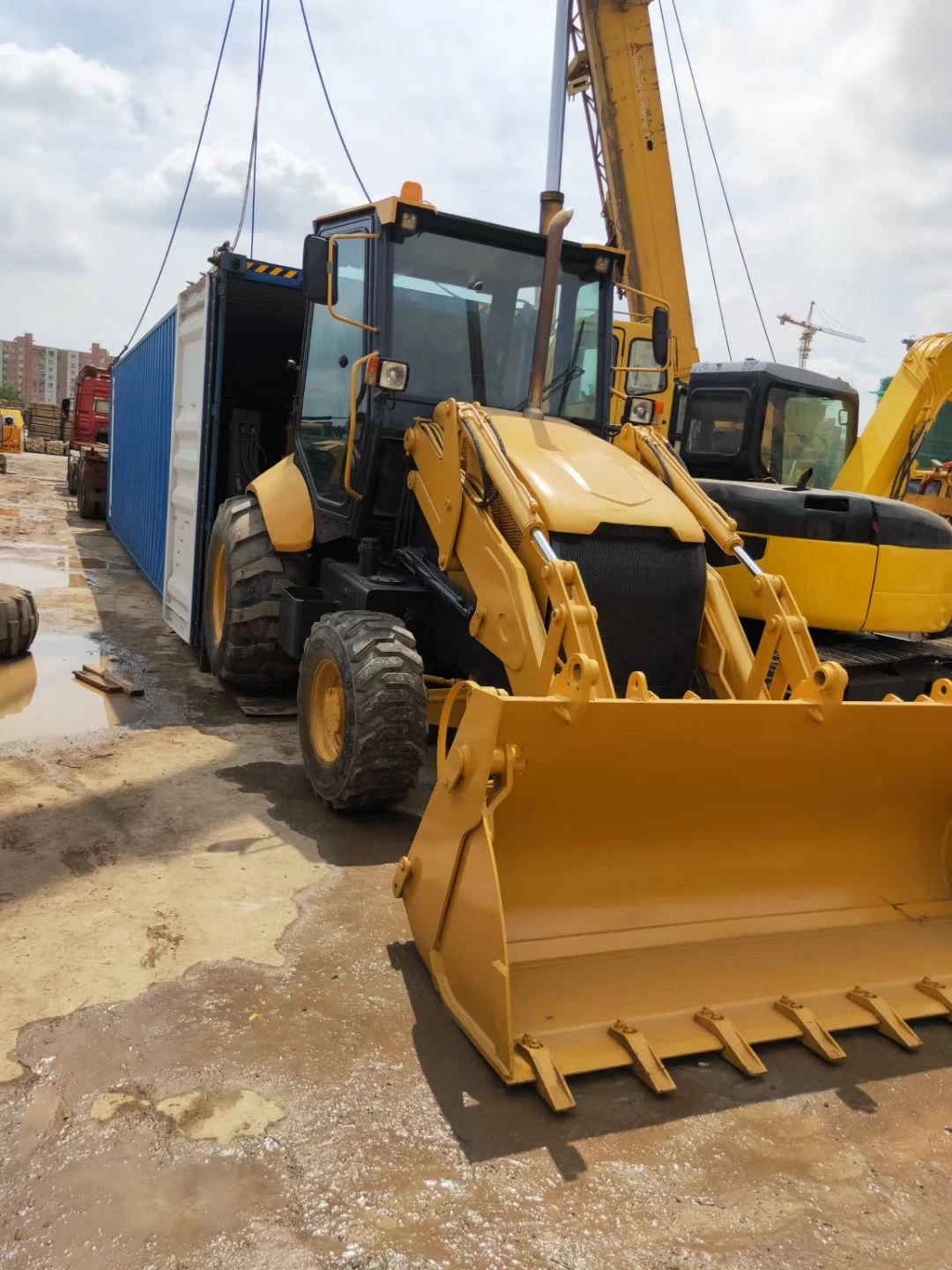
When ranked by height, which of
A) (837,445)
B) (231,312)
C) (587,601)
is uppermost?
(231,312)

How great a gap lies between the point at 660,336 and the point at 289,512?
2.41 metres

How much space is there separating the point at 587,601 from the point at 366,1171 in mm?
2056

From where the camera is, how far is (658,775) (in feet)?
10.5

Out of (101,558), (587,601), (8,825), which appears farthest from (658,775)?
(101,558)

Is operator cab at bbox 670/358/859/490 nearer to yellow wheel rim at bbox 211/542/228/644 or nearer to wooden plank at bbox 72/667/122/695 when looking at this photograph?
yellow wheel rim at bbox 211/542/228/644

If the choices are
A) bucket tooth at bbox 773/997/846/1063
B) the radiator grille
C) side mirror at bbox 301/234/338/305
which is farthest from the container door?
bucket tooth at bbox 773/997/846/1063

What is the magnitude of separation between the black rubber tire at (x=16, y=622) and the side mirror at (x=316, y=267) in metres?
3.56

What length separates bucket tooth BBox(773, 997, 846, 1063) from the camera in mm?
2900

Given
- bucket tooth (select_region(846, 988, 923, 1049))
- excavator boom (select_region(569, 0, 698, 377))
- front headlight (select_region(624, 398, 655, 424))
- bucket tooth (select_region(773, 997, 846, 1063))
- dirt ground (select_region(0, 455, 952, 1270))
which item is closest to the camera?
dirt ground (select_region(0, 455, 952, 1270))

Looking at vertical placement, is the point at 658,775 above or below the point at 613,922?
above

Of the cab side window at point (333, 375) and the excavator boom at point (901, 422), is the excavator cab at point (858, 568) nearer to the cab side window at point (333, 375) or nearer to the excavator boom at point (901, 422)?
the excavator boom at point (901, 422)

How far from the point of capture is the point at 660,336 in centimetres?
541

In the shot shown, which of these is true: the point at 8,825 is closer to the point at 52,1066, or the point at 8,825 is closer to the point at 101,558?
the point at 52,1066

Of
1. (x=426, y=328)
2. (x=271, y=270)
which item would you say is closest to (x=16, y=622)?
(x=271, y=270)
